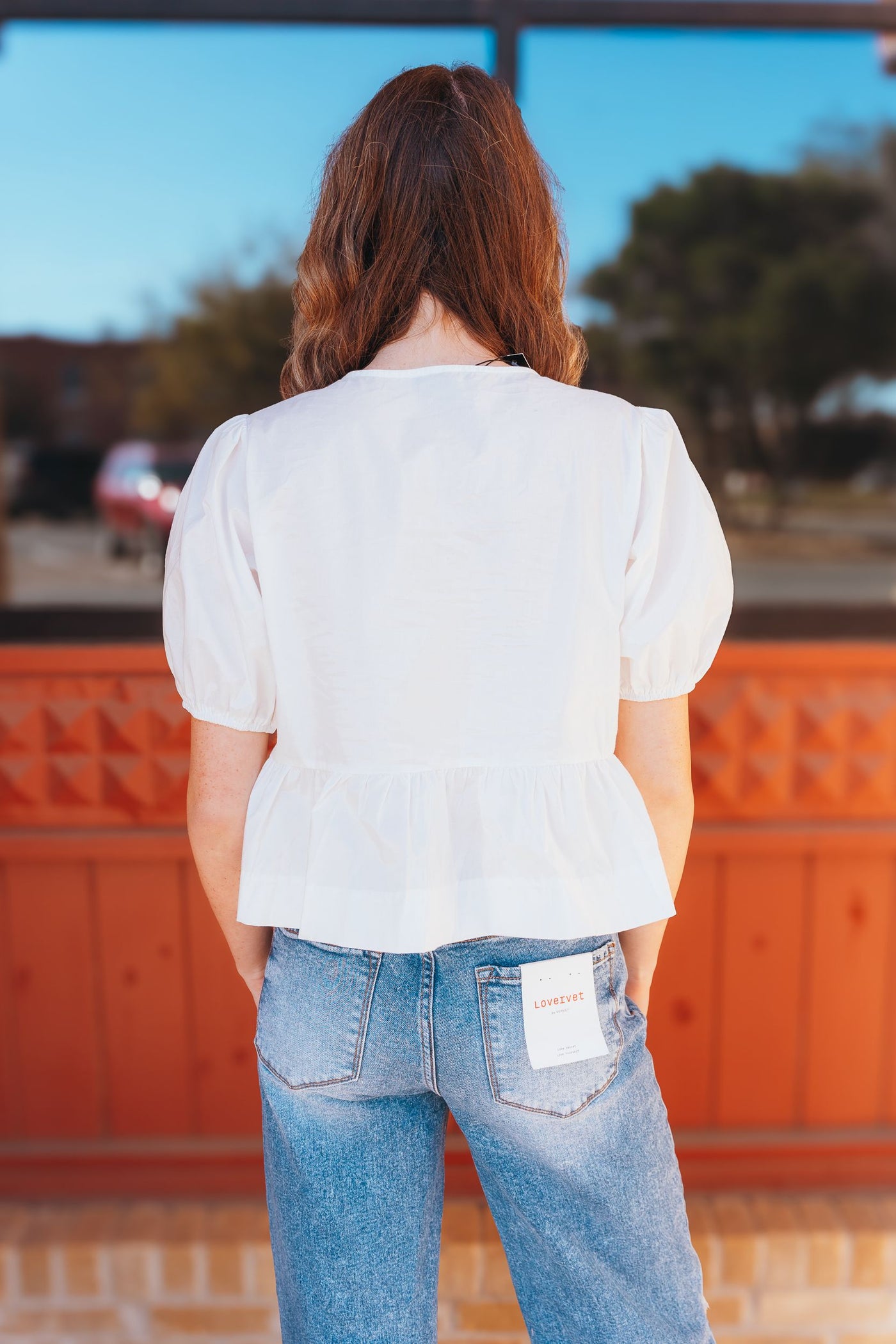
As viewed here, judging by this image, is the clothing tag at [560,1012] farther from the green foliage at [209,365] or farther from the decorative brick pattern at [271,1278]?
the green foliage at [209,365]

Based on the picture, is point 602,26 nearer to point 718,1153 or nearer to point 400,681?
point 400,681

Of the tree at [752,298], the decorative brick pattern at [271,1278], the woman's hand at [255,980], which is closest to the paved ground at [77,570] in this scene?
the tree at [752,298]

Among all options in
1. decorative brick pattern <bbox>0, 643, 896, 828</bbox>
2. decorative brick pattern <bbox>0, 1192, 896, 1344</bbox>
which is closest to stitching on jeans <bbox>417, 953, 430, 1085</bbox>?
decorative brick pattern <bbox>0, 643, 896, 828</bbox>

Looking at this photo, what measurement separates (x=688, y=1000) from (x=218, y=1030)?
2.37 ft

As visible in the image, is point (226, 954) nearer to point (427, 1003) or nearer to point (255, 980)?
point (255, 980)

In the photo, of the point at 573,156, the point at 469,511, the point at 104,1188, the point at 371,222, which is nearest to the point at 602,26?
the point at 371,222

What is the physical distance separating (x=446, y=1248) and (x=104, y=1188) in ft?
1.77

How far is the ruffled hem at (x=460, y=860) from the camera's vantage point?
0.80m

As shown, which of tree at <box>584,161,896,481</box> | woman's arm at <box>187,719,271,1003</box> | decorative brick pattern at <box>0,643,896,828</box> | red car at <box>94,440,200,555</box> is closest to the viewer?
woman's arm at <box>187,719,271,1003</box>

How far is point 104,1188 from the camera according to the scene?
1605 mm

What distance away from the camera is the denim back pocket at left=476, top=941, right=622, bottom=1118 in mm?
804

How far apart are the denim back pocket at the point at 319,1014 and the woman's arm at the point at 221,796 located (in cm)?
11

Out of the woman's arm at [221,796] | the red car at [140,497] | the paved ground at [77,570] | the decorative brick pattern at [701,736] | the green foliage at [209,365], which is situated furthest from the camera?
the green foliage at [209,365]

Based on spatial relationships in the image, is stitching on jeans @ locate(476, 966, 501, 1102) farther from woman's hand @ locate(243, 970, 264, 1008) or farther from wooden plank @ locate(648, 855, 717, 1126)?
wooden plank @ locate(648, 855, 717, 1126)
